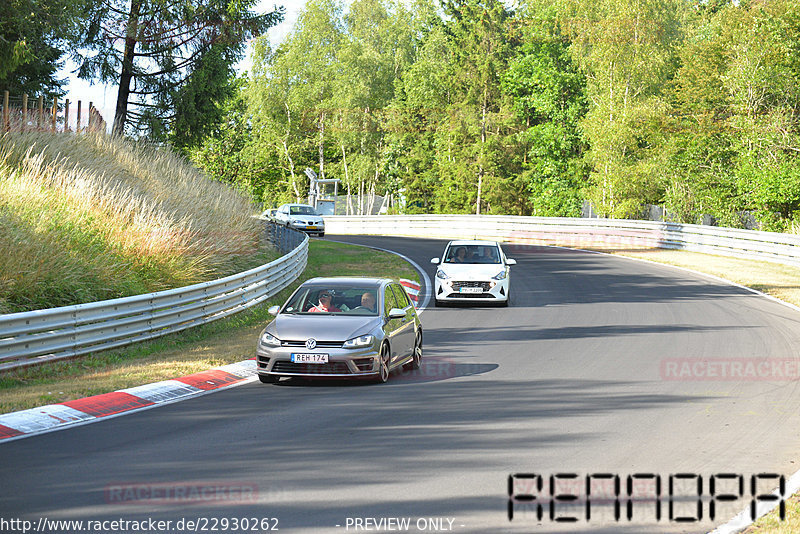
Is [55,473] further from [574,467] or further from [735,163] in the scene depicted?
[735,163]

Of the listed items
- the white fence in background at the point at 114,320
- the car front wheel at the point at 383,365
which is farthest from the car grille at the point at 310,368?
the white fence in background at the point at 114,320

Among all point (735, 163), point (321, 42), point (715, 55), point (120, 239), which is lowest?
point (120, 239)

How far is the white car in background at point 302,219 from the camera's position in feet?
176

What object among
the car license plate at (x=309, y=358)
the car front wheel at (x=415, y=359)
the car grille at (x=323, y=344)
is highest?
the car grille at (x=323, y=344)

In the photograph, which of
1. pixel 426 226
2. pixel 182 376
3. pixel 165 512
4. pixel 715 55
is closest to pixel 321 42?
pixel 426 226

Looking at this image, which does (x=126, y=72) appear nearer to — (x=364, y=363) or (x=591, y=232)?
(x=591, y=232)

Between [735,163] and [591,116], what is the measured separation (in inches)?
468

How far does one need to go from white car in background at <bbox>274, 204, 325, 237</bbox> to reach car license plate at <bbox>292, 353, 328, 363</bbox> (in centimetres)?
4055

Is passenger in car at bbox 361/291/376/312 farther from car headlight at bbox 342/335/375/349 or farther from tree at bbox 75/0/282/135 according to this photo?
tree at bbox 75/0/282/135

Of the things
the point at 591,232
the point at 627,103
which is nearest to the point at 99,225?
the point at 591,232

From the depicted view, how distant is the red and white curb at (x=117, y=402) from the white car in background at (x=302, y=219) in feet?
129

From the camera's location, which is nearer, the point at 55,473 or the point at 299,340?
the point at 55,473

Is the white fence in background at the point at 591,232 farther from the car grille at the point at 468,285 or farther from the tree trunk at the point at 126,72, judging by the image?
the tree trunk at the point at 126,72

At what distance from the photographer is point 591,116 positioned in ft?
199
